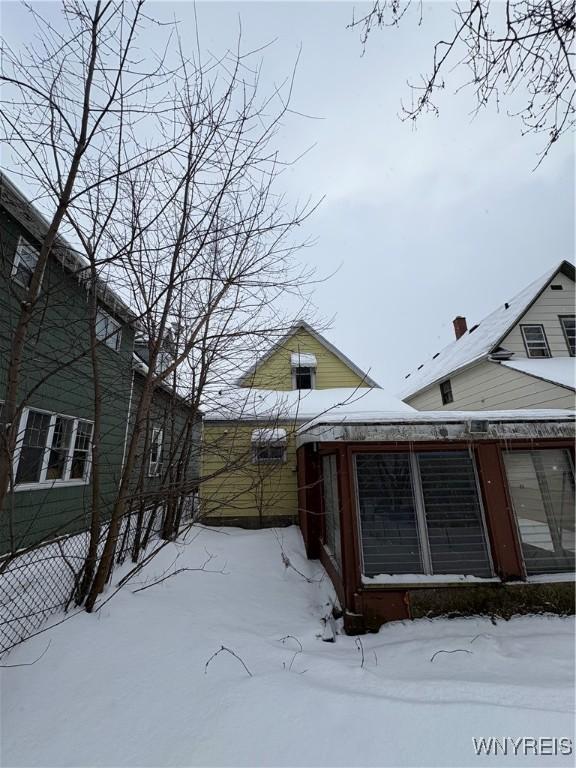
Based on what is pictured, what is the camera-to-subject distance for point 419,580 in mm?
4199

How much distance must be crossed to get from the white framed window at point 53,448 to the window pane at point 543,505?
7043 mm

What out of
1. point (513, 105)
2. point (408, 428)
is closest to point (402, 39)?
point (513, 105)

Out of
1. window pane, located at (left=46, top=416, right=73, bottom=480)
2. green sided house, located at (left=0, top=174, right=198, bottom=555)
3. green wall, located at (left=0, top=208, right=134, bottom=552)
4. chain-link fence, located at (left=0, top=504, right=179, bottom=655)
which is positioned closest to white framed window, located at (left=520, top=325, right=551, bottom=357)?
green sided house, located at (left=0, top=174, right=198, bottom=555)

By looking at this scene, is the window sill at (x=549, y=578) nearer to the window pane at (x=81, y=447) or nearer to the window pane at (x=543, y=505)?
the window pane at (x=543, y=505)

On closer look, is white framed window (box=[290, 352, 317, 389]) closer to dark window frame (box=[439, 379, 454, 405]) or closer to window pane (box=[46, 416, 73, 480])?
dark window frame (box=[439, 379, 454, 405])

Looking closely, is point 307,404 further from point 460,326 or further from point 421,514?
point 460,326

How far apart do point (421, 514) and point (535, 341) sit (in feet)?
33.2

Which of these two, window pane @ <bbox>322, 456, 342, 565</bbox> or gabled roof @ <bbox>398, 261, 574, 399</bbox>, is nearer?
window pane @ <bbox>322, 456, 342, 565</bbox>

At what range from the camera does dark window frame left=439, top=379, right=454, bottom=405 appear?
13.6 m

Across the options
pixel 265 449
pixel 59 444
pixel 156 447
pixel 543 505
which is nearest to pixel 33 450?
pixel 59 444

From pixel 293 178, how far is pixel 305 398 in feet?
26.3

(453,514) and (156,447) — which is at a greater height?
(156,447)

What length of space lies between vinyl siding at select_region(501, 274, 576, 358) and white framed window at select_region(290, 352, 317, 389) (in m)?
6.84

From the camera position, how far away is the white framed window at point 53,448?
5926mm
